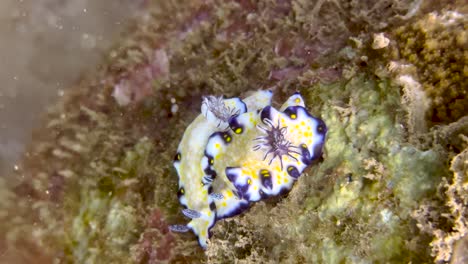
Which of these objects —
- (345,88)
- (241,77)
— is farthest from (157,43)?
(345,88)

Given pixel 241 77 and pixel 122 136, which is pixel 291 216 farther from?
pixel 122 136

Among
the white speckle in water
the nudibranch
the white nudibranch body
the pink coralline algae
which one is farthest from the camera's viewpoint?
the pink coralline algae

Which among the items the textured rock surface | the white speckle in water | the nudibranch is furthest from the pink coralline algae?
the nudibranch

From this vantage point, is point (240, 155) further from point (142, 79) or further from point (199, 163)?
point (142, 79)

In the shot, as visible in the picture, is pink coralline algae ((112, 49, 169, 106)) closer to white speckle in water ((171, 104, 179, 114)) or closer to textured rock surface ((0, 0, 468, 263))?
textured rock surface ((0, 0, 468, 263))

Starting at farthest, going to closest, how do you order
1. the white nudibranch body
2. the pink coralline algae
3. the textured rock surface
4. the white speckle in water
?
the pink coralline algae
the white speckle in water
the white nudibranch body
the textured rock surface
